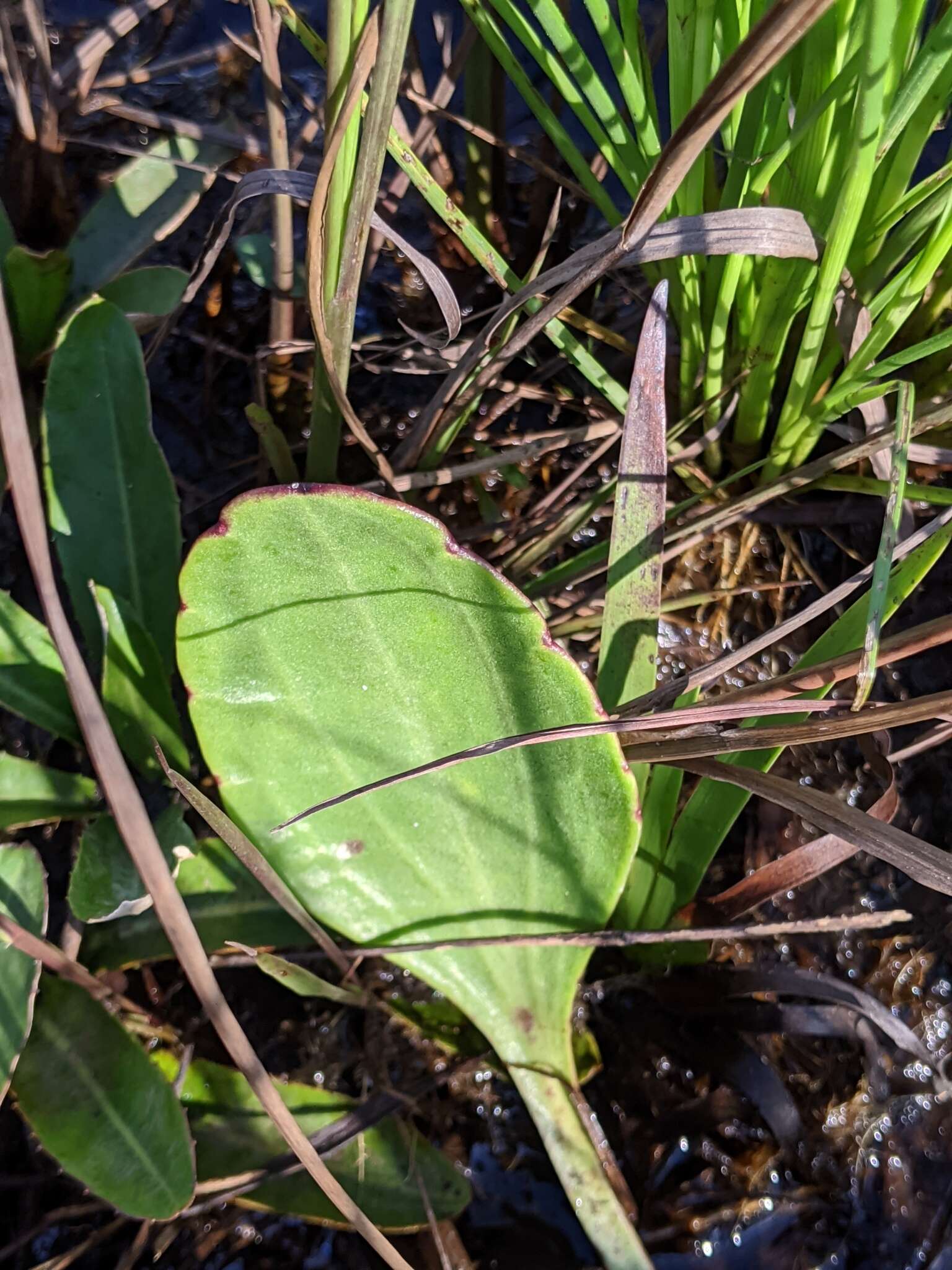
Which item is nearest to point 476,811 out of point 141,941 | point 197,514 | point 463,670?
point 463,670

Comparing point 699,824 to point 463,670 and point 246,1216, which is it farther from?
point 246,1216

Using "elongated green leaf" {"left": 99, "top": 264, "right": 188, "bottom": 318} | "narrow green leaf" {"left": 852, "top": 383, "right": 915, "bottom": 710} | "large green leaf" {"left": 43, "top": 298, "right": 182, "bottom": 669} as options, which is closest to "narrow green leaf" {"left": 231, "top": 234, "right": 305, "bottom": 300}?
"elongated green leaf" {"left": 99, "top": 264, "right": 188, "bottom": 318}

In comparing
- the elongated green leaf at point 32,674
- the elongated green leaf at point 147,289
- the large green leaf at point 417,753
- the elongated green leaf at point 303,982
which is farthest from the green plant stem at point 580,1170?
the elongated green leaf at point 147,289

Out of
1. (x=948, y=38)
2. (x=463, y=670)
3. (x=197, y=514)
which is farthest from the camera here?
(x=197, y=514)

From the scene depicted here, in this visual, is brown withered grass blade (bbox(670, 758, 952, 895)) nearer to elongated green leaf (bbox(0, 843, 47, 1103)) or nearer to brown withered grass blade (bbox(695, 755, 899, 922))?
brown withered grass blade (bbox(695, 755, 899, 922))

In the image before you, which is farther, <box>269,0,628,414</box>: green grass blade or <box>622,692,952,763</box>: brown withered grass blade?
<box>269,0,628,414</box>: green grass blade

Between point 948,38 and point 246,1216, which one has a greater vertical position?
point 948,38

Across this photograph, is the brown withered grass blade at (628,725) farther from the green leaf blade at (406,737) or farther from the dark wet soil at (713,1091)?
the dark wet soil at (713,1091)
